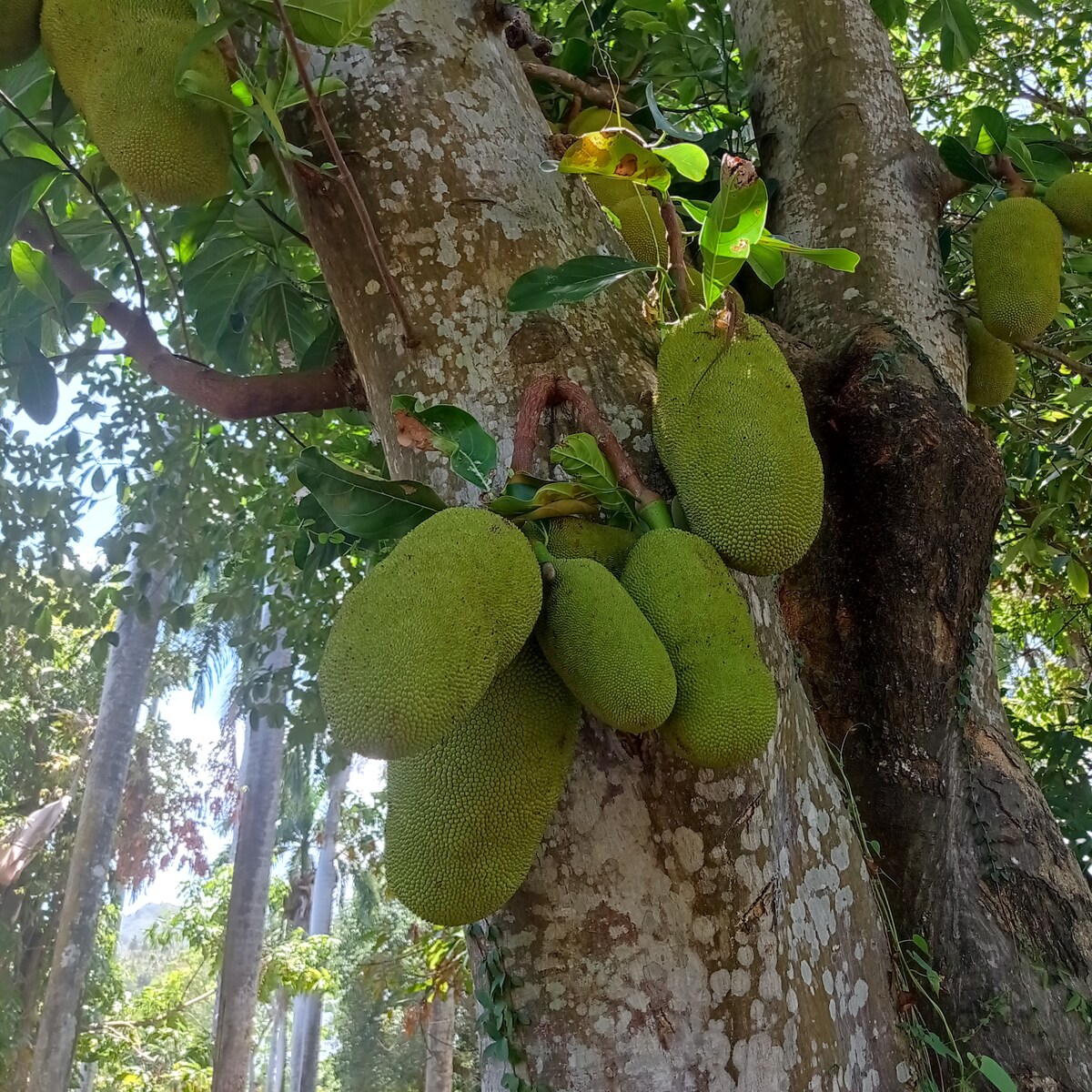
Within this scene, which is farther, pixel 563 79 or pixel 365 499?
pixel 563 79

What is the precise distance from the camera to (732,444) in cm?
78

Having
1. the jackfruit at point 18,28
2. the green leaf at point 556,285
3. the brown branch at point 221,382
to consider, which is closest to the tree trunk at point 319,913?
the brown branch at point 221,382

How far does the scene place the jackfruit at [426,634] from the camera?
0.58m

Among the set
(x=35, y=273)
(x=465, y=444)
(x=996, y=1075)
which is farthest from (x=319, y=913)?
(x=465, y=444)

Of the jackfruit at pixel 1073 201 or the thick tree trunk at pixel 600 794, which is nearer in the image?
the thick tree trunk at pixel 600 794

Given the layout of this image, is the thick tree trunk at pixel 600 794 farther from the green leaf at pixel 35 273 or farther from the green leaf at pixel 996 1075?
the green leaf at pixel 35 273

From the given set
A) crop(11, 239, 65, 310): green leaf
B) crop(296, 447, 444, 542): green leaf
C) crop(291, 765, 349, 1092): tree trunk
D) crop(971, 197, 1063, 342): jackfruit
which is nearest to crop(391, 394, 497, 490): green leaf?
crop(296, 447, 444, 542): green leaf

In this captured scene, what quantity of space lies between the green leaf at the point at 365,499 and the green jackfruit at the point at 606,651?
0.58ft

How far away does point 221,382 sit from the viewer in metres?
1.16

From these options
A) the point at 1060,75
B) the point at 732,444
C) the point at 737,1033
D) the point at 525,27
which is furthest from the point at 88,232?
the point at 1060,75

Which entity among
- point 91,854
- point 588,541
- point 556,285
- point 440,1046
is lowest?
point 588,541

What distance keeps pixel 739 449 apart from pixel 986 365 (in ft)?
3.38

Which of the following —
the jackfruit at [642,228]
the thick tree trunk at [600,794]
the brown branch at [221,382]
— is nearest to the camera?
the thick tree trunk at [600,794]

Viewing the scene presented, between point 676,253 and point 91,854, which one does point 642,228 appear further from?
point 91,854
